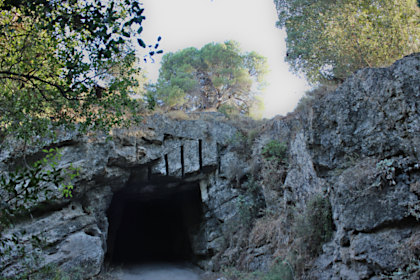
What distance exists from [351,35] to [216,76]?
15500 mm

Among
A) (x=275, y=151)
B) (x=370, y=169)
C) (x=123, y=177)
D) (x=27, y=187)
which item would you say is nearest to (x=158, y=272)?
(x=123, y=177)

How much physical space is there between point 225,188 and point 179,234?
624cm

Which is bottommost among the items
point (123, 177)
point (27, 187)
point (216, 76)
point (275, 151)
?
point (123, 177)

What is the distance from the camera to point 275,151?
1325 cm

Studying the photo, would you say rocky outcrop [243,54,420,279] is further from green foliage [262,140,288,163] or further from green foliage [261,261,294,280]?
green foliage [262,140,288,163]

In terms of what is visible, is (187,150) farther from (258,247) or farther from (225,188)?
(258,247)

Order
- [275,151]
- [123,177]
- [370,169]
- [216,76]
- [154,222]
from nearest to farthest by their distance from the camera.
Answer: [370,169] < [275,151] < [123,177] < [154,222] < [216,76]

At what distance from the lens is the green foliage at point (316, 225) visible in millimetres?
8469

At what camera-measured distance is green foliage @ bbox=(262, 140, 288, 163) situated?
1299 cm

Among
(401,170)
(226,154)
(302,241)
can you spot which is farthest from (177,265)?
(401,170)

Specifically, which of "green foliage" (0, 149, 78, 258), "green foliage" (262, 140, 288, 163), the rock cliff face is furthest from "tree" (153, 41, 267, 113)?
"green foliage" (0, 149, 78, 258)

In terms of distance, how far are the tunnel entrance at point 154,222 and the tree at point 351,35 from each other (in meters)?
7.68

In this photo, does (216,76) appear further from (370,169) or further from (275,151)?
(370,169)

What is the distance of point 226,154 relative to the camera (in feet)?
50.1
